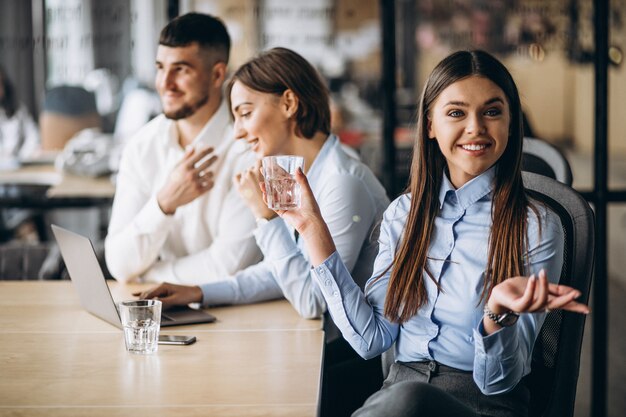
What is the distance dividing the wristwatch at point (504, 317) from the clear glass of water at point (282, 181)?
19.4 inches

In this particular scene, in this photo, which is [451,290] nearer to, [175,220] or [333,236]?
[333,236]

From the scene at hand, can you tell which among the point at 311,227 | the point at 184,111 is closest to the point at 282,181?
the point at 311,227

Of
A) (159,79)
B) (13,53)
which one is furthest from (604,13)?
(13,53)

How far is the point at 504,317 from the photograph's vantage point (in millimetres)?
1572

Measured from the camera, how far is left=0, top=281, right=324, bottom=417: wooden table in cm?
144

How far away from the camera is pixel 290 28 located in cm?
477

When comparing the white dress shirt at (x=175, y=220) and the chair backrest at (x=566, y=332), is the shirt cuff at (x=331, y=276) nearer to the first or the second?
the chair backrest at (x=566, y=332)

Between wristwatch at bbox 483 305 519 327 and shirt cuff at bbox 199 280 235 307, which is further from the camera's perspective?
shirt cuff at bbox 199 280 235 307

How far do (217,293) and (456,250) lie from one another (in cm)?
67

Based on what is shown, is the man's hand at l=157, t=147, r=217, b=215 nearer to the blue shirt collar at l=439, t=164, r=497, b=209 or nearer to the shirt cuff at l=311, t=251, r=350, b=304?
the shirt cuff at l=311, t=251, r=350, b=304

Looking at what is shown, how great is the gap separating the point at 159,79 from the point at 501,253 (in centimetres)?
143

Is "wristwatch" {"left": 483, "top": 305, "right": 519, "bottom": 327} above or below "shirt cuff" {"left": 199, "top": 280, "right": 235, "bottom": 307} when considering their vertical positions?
above

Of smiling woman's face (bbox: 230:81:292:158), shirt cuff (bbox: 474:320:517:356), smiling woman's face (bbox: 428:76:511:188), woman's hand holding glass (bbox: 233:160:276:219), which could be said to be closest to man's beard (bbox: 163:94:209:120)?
smiling woman's face (bbox: 230:81:292:158)

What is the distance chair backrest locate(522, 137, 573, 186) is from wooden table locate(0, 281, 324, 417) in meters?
0.72
